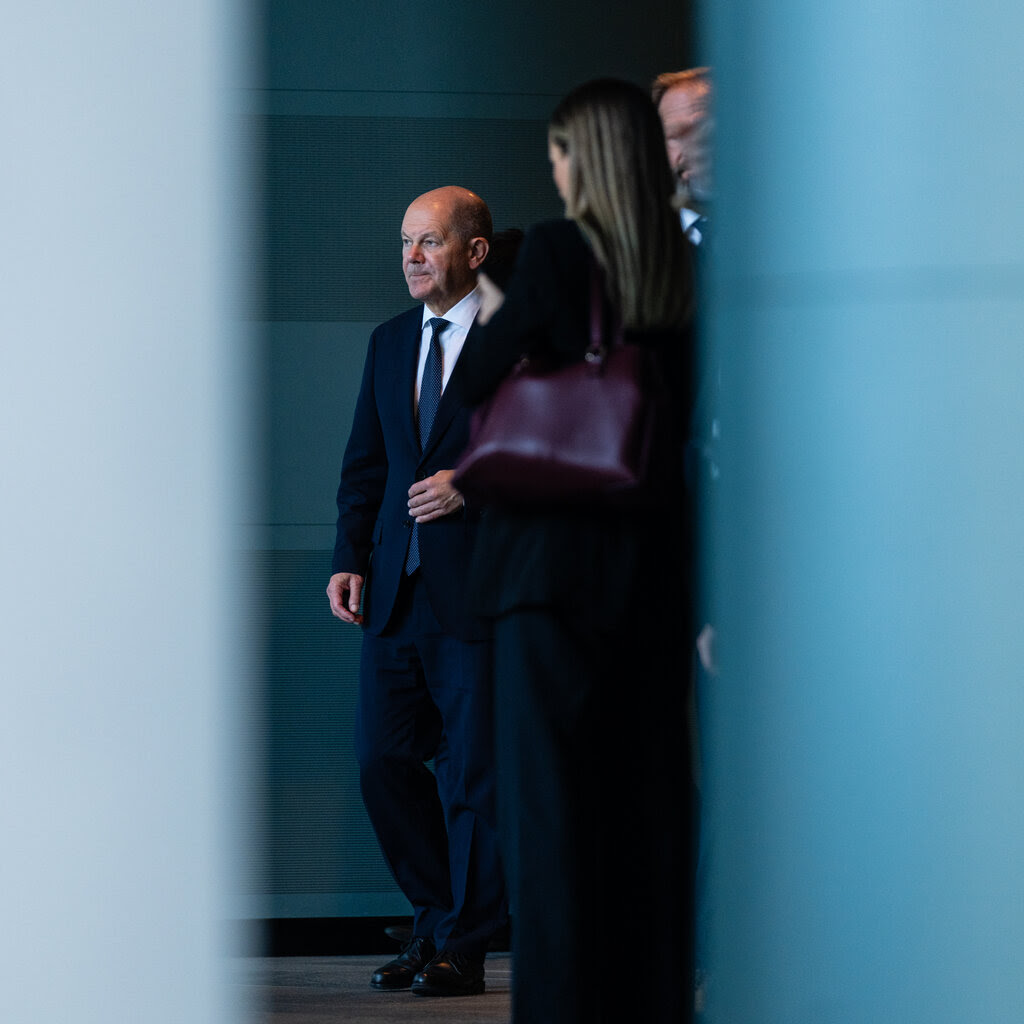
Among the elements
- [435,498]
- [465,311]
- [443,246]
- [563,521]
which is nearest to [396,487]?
[435,498]

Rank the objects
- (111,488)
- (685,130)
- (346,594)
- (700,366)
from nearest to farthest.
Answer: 1. (111,488)
2. (700,366)
3. (685,130)
4. (346,594)

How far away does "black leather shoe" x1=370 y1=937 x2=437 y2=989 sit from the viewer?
3.54 metres

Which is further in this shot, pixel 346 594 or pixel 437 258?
pixel 346 594

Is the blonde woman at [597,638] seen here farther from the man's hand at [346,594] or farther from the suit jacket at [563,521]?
the man's hand at [346,594]

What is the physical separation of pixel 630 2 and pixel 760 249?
254cm

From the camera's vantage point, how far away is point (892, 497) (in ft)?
5.99

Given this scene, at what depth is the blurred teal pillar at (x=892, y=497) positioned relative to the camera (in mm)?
1813

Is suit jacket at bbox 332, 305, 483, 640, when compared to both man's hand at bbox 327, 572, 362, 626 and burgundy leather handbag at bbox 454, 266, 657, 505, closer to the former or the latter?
man's hand at bbox 327, 572, 362, 626

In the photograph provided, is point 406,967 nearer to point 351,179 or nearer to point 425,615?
point 425,615

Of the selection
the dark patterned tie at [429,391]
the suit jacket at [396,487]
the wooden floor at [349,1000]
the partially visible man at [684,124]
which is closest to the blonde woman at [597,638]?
the partially visible man at [684,124]

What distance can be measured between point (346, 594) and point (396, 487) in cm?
30

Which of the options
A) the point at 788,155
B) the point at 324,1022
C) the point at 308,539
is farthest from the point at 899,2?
the point at 308,539

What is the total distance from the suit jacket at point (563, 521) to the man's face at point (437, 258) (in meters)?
1.31

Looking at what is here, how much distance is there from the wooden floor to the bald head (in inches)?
59.0
